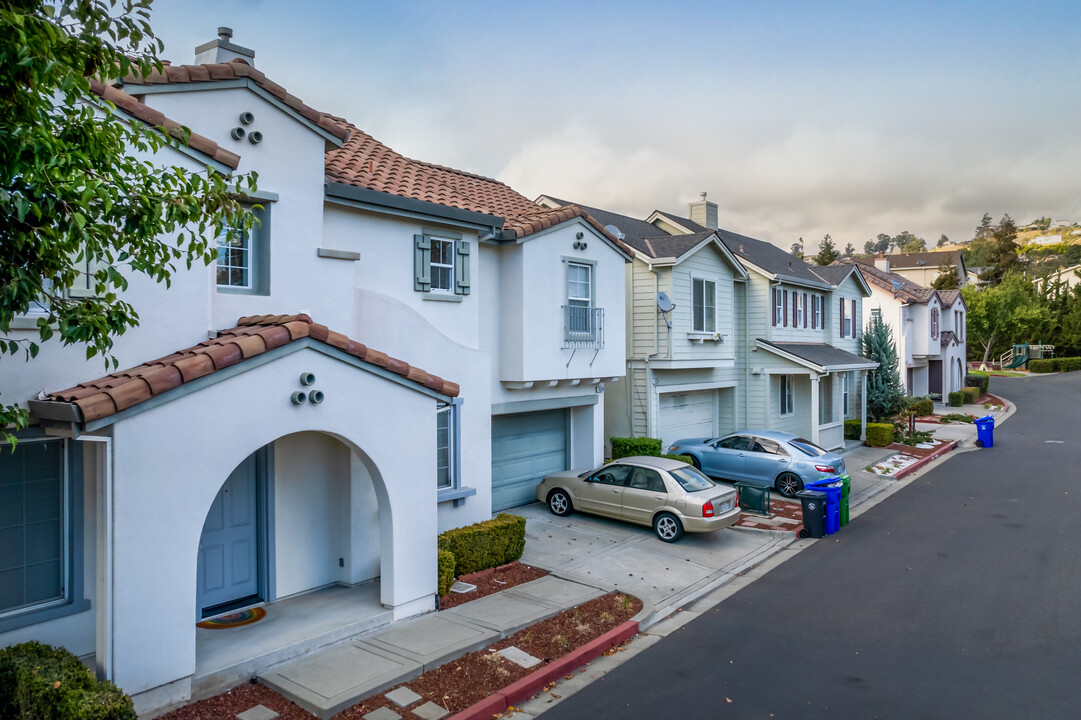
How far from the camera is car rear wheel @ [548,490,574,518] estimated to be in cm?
1495

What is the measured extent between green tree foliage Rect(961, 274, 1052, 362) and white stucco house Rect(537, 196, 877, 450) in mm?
34849

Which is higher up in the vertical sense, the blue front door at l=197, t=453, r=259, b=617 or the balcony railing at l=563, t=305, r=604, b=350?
the balcony railing at l=563, t=305, r=604, b=350

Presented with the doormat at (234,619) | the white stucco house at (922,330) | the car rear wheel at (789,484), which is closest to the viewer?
the doormat at (234,619)

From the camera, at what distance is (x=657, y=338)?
19.4 metres

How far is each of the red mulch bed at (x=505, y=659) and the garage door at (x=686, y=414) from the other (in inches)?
415

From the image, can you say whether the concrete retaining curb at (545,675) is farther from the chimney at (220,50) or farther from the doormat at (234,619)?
the chimney at (220,50)

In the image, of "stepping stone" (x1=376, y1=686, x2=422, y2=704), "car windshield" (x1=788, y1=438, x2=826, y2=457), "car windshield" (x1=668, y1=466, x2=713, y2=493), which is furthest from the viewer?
"car windshield" (x1=788, y1=438, x2=826, y2=457)

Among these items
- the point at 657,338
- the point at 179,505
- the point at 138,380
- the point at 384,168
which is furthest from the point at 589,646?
the point at 657,338

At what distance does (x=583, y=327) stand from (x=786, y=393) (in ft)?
43.9

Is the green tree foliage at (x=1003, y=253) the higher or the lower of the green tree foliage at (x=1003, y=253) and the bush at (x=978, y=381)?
the higher

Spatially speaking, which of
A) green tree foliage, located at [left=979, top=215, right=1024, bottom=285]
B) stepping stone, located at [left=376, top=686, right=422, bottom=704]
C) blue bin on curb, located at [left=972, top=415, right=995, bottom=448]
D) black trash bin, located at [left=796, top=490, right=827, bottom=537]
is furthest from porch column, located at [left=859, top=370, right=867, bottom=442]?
green tree foliage, located at [left=979, top=215, right=1024, bottom=285]

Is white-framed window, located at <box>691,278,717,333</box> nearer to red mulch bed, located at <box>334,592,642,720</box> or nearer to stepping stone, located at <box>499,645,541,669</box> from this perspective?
red mulch bed, located at <box>334,592,642,720</box>

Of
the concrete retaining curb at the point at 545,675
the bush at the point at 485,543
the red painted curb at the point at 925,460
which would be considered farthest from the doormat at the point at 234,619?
the red painted curb at the point at 925,460

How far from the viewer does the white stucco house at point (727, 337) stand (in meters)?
19.6
